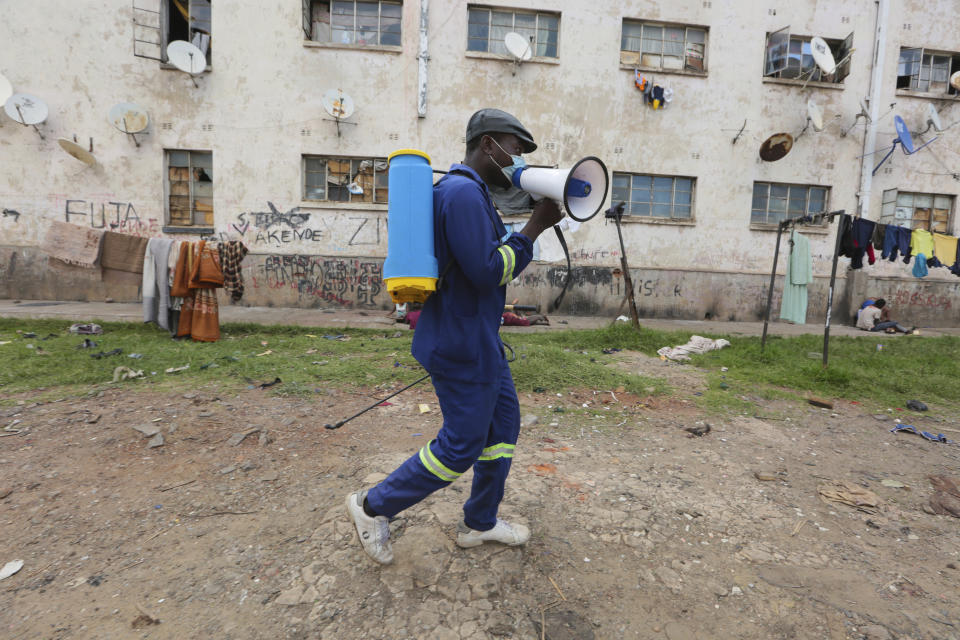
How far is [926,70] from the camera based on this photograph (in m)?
11.7

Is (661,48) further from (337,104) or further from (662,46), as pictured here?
(337,104)

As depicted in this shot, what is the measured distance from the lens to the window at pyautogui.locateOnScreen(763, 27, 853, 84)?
1096 cm

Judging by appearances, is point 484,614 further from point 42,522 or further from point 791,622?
point 42,522

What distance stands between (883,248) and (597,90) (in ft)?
20.6

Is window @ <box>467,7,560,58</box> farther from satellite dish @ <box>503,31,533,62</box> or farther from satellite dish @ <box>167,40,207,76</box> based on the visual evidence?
satellite dish @ <box>167,40,207,76</box>

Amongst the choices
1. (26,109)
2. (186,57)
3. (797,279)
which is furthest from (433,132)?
(26,109)

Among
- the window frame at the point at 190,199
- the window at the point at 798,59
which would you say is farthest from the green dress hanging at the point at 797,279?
the window frame at the point at 190,199

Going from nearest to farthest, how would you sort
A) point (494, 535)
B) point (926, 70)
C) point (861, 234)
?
point (494, 535)
point (861, 234)
point (926, 70)

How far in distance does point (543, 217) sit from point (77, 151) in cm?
1182

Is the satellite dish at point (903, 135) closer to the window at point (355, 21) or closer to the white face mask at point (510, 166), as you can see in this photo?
the window at point (355, 21)

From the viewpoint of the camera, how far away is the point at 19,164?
9953 mm

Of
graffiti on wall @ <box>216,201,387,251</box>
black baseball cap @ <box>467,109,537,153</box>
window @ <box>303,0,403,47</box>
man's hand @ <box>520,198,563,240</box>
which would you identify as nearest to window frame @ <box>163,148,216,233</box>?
graffiti on wall @ <box>216,201,387,251</box>

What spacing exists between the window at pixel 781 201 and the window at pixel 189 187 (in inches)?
483

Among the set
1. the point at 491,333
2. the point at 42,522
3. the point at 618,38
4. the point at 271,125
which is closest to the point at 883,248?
the point at 618,38
